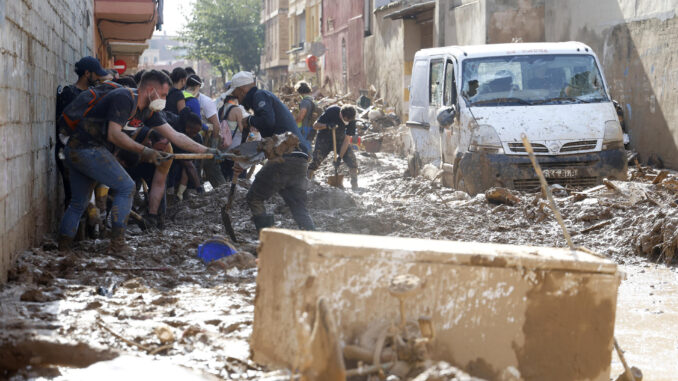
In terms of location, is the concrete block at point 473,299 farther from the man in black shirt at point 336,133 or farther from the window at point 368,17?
the window at point 368,17

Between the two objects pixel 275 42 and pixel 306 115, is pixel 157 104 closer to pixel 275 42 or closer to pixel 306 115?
pixel 306 115

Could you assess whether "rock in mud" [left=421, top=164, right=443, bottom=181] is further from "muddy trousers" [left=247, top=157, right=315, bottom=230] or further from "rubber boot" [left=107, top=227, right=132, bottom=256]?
"rubber boot" [left=107, top=227, right=132, bottom=256]

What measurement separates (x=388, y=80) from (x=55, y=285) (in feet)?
72.5

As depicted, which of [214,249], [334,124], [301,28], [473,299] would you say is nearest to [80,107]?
[214,249]

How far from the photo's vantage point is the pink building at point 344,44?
31922 millimetres

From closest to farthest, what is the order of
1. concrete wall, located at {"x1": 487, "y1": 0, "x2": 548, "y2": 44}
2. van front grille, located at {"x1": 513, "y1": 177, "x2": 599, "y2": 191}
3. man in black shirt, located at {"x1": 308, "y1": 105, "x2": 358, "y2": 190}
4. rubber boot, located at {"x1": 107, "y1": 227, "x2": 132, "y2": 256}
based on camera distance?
1. rubber boot, located at {"x1": 107, "y1": 227, "x2": 132, "y2": 256}
2. van front grille, located at {"x1": 513, "y1": 177, "x2": 599, "y2": 191}
3. man in black shirt, located at {"x1": 308, "y1": 105, "x2": 358, "y2": 190}
4. concrete wall, located at {"x1": 487, "y1": 0, "x2": 548, "y2": 44}

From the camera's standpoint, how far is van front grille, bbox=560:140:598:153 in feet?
32.7

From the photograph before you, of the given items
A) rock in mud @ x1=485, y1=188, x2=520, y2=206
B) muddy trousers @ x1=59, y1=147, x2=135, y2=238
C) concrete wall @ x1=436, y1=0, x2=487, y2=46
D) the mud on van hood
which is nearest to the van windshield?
the mud on van hood

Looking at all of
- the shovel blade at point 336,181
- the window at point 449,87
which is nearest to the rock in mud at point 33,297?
the window at point 449,87

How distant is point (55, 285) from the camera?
5652 mm

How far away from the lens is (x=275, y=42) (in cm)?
5497

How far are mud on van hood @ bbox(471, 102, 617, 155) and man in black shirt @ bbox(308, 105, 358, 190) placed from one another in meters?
3.20

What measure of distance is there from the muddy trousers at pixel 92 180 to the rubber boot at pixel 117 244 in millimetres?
49

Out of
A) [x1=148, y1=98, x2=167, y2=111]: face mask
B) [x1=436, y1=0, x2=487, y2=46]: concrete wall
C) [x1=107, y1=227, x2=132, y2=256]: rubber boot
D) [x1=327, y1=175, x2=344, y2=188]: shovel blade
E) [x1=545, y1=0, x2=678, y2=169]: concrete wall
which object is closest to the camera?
[x1=107, y1=227, x2=132, y2=256]: rubber boot
